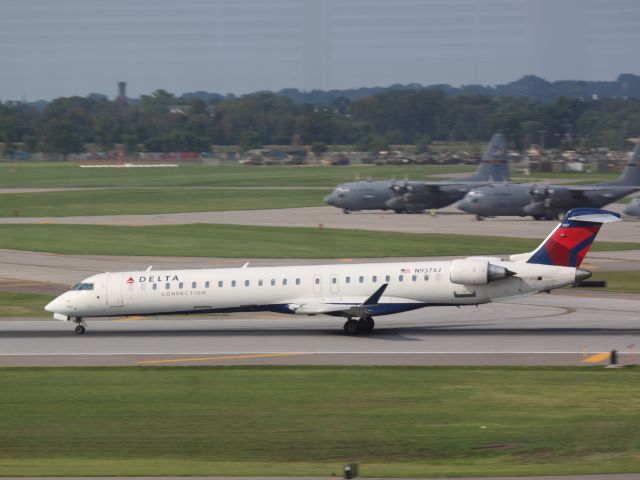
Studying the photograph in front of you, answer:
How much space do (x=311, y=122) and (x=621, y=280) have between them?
47.1m

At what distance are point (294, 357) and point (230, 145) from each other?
289 feet

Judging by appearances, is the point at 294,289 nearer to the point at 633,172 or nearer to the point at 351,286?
the point at 351,286

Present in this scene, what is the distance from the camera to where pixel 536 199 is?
89.0 m

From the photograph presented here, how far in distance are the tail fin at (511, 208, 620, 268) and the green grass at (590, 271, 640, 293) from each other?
12439 millimetres

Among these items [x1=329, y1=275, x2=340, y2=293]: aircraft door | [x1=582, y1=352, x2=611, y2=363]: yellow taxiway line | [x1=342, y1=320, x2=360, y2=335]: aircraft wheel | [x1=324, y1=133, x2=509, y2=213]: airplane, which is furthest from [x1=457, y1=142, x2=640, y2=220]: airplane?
[x1=582, y1=352, x2=611, y2=363]: yellow taxiway line

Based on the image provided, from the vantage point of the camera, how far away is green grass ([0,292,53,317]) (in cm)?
4510

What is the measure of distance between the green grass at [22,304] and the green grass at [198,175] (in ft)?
181

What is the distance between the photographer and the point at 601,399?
86.4ft

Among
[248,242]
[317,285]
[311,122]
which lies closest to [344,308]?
[317,285]

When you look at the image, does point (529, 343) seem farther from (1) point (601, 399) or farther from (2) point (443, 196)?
(2) point (443, 196)

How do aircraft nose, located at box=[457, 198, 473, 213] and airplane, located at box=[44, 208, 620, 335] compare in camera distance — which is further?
aircraft nose, located at box=[457, 198, 473, 213]

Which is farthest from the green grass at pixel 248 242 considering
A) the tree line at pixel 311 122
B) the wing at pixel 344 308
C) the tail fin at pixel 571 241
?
the wing at pixel 344 308

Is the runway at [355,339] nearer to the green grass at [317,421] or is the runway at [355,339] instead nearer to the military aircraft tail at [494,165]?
the green grass at [317,421]

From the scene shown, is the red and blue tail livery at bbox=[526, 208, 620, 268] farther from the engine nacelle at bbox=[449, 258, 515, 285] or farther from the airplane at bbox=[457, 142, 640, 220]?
the airplane at bbox=[457, 142, 640, 220]
